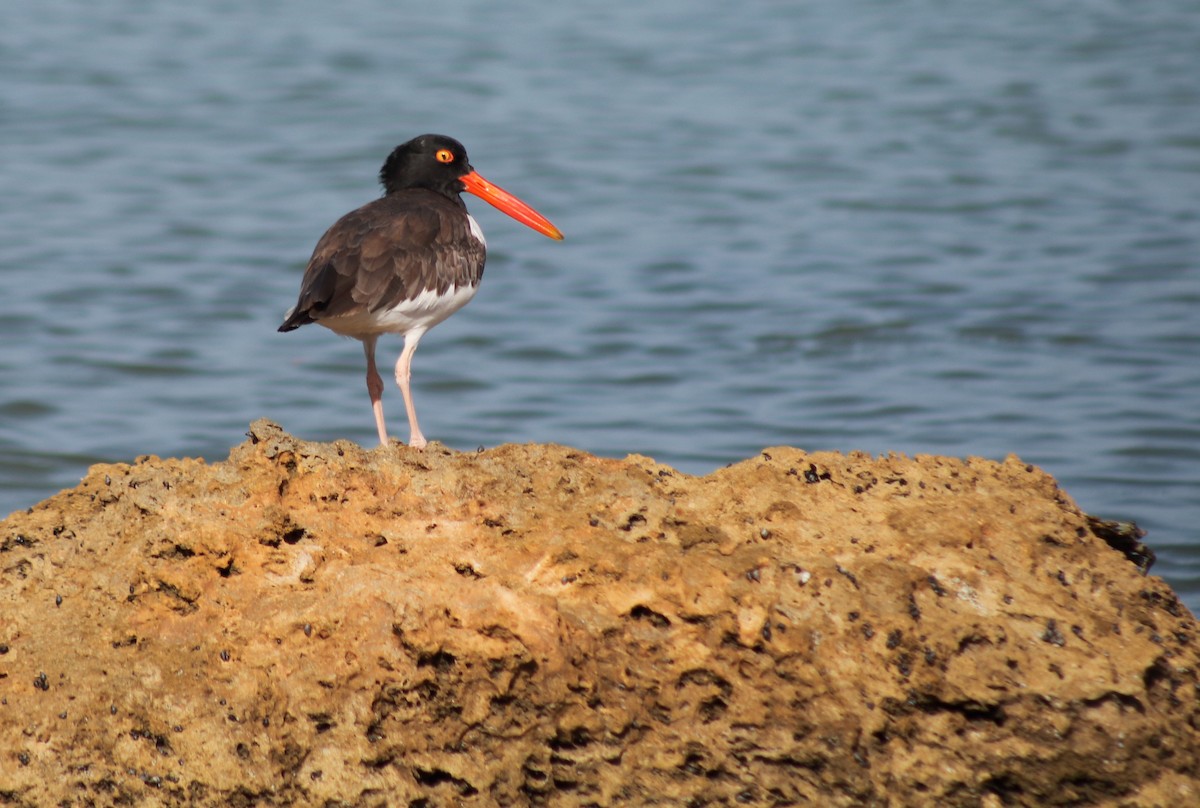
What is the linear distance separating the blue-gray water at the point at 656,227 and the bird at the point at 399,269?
2545 millimetres

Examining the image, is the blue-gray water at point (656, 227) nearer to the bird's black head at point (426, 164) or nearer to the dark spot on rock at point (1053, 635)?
the bird's black head at point (426, 164)

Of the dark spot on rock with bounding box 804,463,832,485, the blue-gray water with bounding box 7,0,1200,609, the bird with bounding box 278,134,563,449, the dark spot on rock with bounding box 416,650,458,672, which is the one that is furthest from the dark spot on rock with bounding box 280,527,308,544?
A: the blue-gray water with bounding box 7,0,1200,609

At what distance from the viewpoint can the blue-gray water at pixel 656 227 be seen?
33.3 ft

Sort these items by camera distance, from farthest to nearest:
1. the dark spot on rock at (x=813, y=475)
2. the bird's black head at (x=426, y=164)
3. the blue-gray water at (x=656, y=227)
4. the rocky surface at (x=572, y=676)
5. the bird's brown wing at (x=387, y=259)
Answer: the blue-gray water at (x=656, y=227) < the bird's black head at (x=426, y=164) < the bird's brown wing at (x=387, y=259) < the dark spot on rock at (x=813, y=475) < the rocky surface at (x=572, y=676)

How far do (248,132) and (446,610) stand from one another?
16113 millimetres

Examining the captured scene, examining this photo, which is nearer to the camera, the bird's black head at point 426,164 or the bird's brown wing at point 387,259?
the bird's brown wing at point 387,259

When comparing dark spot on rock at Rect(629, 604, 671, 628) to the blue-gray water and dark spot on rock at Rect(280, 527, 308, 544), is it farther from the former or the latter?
the blue-gray water

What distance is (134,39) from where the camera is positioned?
76.2 feet

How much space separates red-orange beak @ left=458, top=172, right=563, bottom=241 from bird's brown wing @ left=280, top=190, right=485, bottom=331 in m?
0.58

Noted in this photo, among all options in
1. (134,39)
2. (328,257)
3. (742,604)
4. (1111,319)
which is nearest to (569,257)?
(1111,319)

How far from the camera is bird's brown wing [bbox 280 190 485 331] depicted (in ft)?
20.8

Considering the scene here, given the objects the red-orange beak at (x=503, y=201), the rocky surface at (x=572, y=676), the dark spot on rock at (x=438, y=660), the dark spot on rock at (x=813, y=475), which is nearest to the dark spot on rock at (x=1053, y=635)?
the rocky surface at (x=572, y=676)

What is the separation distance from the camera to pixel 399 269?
658cm

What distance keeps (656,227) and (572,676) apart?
453 inches
